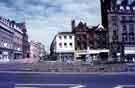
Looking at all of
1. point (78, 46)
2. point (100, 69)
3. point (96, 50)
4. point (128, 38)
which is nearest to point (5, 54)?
point (78, 46)

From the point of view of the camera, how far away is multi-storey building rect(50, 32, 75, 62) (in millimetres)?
90875

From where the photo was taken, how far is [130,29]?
85.0 m

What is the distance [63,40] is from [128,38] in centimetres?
2151

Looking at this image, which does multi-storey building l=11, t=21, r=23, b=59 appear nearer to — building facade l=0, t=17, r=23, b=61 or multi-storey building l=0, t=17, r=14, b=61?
building facade l=0, t=17, r=23, b=61

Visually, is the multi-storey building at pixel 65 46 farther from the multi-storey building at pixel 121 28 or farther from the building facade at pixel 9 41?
the building facade at pixel 9 41

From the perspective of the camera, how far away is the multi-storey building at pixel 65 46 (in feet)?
298

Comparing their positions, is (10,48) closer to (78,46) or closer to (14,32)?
(14,32)

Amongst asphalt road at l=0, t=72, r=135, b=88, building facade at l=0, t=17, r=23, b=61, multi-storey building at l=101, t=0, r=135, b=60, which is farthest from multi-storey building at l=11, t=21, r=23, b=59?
asphalt road at l=0, t=72, r=135, b=88

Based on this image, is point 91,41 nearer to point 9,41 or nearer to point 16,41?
point 9,41

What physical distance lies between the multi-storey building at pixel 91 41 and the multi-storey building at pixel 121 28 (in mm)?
3505

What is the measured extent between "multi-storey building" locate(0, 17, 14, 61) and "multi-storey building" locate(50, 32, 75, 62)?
23578 mm

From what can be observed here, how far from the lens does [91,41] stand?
300ft

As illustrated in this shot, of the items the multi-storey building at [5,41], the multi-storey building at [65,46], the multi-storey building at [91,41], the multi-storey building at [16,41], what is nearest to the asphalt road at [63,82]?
the multi-storey building at [91,41]

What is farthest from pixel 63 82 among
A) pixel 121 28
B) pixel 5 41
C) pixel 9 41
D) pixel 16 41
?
pixel 16 41
